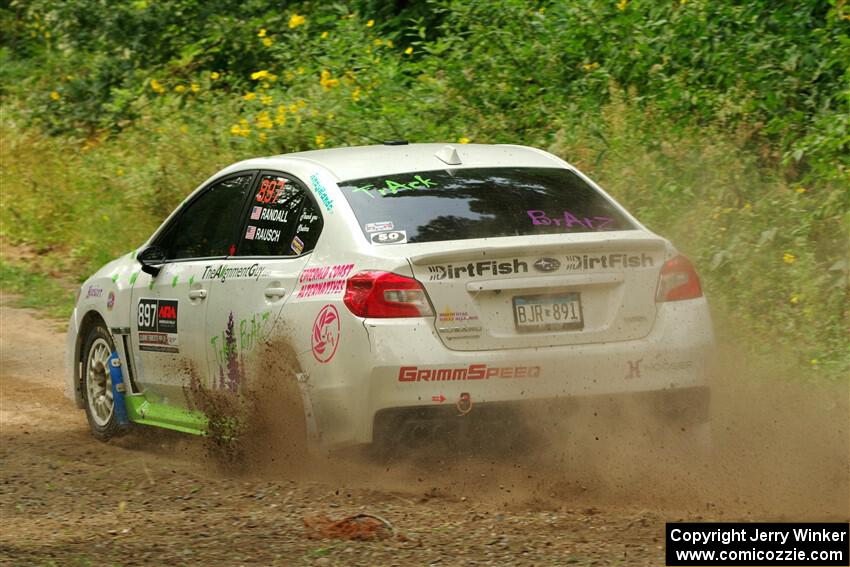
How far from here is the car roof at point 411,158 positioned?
6.51 meters

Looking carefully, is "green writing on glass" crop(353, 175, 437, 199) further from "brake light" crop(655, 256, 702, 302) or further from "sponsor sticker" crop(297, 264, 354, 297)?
"brake light" crop(655, 256, 702, 302)

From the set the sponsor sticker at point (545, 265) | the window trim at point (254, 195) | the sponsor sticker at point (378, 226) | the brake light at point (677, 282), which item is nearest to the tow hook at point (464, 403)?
the sponsor sticker at point (545, 265)

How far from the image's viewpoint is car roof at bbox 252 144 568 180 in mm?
6512

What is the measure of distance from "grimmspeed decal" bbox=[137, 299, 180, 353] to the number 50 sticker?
5.62ft

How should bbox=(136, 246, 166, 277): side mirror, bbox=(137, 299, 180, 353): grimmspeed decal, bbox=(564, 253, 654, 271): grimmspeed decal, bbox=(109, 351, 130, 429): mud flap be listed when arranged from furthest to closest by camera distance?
bbox=(109, 351, 130, 429): mud flap < bbox=(136, 246, 166, 277): side mirror < bbox=(137, 299, 180, 353): grimmspeed decal < bbox=(564, 253, 654, 271): grimmspeed decal

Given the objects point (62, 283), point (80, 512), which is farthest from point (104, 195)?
point (80, 512)

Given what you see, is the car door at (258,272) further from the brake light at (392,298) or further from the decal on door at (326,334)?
the brake light at (392,298)

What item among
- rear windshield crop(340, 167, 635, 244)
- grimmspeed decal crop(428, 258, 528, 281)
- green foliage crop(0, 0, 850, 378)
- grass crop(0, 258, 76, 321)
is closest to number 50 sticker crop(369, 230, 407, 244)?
rear windshield crop(340, 167, 635, 244)

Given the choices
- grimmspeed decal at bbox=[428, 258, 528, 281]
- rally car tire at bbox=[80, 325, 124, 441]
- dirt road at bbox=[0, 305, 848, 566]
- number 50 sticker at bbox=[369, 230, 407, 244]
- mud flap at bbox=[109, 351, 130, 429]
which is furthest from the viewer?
rally car tire at bbox=[80, 325, 124, 441]

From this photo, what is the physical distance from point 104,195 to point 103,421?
7514mm

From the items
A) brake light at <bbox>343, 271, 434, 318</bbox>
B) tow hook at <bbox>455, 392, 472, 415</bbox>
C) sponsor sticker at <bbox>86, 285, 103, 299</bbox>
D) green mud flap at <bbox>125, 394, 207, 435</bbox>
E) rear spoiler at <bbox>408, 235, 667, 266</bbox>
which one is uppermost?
rear spoiler at <bbox>408, 235, 667, 266</bbox>

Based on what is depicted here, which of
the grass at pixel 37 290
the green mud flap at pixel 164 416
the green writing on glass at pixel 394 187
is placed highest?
the green writing on glass at pixel 394 187

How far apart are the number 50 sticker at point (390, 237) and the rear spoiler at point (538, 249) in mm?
257

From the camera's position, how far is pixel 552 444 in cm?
578
